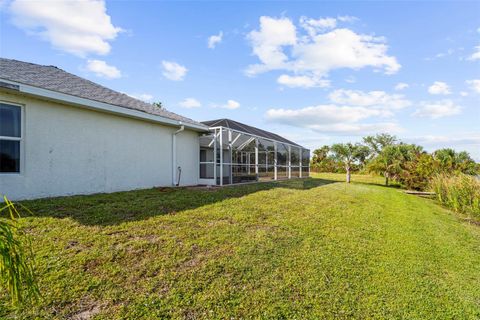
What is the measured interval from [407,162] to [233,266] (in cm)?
2328

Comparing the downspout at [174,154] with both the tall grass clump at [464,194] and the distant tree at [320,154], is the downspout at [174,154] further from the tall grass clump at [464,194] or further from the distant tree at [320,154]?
the distant tree at [320,154]

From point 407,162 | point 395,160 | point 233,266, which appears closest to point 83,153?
point 233,266

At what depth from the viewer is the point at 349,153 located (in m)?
24.2

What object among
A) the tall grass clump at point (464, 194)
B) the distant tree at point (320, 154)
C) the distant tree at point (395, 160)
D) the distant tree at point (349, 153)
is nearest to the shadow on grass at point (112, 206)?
the tall grass clump at point (464, 194)

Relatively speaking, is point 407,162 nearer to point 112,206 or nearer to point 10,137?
point 112,206

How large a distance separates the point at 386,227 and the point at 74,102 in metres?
9.59

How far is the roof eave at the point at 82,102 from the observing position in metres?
6.15

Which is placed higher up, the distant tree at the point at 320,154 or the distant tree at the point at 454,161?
the distant tree at the point at 320,154

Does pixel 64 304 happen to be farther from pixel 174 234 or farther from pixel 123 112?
pixel 123 112

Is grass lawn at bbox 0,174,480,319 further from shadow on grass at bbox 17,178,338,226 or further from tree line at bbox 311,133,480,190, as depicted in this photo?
tree line at bbox 311,133,480,190

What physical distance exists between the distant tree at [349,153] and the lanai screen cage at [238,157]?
7425mm

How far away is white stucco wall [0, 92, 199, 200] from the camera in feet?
21.8

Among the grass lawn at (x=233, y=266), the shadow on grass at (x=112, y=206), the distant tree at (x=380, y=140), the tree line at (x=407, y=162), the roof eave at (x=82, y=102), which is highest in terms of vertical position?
the distant tree at (x=380, y=140)

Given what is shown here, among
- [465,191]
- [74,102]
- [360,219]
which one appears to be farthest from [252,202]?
[465,191]
